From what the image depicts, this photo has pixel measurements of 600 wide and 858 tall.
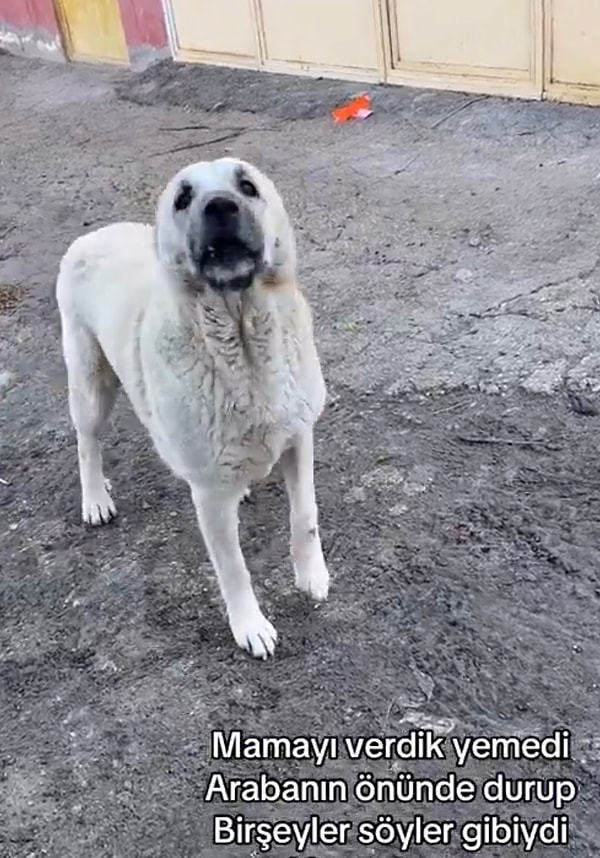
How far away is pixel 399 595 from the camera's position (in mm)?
2715

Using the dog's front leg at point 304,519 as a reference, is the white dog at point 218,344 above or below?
above

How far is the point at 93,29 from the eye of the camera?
24.6 feet

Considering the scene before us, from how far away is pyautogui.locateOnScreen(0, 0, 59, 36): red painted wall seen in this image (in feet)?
25.4

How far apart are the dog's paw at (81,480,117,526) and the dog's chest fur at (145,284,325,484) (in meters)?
0.81

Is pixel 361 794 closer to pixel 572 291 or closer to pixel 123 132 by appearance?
pixel 572 291

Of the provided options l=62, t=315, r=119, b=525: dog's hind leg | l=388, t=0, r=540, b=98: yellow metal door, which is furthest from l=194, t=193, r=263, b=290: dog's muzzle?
l=388, t=0, r=540, b=98: yellow metal door

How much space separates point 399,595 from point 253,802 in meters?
0.68

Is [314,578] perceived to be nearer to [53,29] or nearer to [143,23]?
[143,23]

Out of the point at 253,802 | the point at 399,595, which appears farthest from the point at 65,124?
the point at 253,802

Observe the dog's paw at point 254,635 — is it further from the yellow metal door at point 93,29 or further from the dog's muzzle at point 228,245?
the yellow metal door at point 93,29

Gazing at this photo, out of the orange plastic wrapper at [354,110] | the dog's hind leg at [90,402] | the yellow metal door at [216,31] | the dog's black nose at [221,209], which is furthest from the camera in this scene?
the yellow metal door at [216,31]

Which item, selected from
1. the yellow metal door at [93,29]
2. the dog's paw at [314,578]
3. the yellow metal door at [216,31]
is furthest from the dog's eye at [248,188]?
the yellow metal door at [93,29]

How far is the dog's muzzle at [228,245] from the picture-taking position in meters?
1.95

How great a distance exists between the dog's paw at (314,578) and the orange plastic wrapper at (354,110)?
12.4 feet
